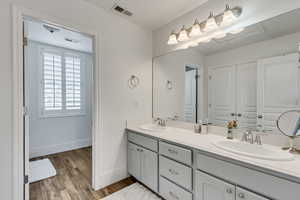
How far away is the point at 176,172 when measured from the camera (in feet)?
5.50

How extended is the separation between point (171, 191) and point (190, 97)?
1.25 metres

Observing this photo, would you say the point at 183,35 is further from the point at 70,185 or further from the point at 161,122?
the point at 70,185

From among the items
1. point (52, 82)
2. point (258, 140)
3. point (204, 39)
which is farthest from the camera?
point (52, 82)

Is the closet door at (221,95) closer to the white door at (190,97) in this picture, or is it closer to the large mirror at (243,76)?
the large mirror at (243,76)

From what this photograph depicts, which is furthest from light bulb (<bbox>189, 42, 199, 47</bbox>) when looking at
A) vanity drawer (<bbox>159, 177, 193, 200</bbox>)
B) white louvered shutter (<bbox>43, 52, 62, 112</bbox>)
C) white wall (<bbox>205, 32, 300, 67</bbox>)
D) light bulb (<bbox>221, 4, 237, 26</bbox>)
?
white louvered shutter (<bbox>43, 52, 62, 112</bbox>)

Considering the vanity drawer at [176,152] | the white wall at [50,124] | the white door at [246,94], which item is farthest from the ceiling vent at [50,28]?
the white door at [246,94]

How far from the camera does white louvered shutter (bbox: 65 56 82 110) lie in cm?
364

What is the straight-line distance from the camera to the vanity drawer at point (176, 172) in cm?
156

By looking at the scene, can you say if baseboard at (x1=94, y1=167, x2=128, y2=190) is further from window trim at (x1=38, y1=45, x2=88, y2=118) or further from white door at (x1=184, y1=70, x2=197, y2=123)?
window trim at (x1=38, y1=45, x2=88, y2=118)

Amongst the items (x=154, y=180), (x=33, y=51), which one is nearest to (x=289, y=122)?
(x=154, y=180)

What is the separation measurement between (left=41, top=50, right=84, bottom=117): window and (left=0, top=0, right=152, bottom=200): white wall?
1.96 m

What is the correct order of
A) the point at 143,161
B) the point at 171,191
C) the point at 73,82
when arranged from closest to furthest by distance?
the point at 171,191, the point at 143,161, the point at 73,82

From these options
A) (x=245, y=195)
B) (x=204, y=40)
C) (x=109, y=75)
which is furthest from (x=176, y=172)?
(x=204, y=40)

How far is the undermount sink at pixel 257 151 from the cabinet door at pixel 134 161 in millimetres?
1164
